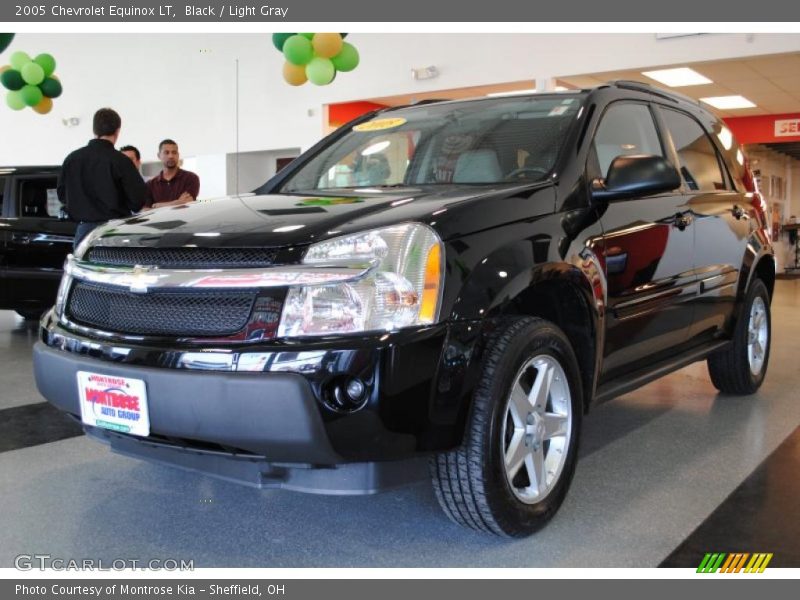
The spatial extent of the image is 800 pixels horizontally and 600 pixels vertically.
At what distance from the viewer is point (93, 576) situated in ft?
6.89

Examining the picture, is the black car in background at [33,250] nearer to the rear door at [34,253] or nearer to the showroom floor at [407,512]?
the rear door at [34,253]

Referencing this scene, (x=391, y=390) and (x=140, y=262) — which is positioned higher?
(x=140, y=262)

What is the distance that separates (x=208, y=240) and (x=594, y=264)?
3.97 feet

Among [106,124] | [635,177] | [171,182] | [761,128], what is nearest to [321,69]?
[171,182]

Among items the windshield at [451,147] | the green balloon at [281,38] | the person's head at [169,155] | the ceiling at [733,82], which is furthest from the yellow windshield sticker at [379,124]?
the ceiling at [733,82]

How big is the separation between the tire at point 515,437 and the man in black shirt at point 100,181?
11.7 feet

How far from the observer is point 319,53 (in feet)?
32.6

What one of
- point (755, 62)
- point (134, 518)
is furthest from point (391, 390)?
point (755, 62)

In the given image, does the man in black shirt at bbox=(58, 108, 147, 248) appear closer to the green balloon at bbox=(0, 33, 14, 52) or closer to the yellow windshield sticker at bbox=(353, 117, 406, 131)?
the yellow windshield sticker at bbox=(353, 117, 406, 131)

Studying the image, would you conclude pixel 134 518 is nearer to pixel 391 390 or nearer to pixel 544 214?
pixel 391 390

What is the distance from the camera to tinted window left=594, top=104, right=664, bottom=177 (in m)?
2.87

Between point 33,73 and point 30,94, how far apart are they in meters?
0.31

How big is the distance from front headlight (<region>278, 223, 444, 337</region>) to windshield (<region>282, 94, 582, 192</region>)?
0.74 metres

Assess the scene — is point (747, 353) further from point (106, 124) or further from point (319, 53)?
point (319, 53)
